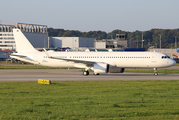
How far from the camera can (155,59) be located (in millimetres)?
38562

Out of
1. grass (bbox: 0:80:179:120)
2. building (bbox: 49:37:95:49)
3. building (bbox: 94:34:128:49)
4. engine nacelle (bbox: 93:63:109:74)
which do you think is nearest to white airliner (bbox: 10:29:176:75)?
engine nacelle (bbox: 93:63:109:74)

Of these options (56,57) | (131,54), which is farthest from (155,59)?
(56,57)

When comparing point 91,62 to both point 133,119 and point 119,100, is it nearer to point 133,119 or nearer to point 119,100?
point 119,100

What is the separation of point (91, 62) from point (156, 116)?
25976mm

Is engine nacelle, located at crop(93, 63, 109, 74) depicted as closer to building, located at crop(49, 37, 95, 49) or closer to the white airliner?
the white airliner

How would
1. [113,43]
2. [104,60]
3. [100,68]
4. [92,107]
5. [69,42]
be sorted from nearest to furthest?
1. [92,107]
2. [100,68]
3. [104,60]
4. [113,43]
5. [69,42]

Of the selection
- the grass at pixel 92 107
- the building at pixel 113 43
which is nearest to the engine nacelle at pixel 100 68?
the grass at pixel 92 107

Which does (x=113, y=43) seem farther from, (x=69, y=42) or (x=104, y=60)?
(x=104, y=60)

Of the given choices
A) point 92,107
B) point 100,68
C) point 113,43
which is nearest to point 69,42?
point 113,43

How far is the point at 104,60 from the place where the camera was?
3978 cm

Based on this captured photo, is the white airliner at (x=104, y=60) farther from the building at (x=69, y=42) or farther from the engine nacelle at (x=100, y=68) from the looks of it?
the building at (x=69, y=42)

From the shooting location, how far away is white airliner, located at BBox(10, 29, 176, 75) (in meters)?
38.5

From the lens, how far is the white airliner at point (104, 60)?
126ft

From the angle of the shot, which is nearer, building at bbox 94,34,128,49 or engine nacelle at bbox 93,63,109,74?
engine nacelle at bbox 93,63,109,74
